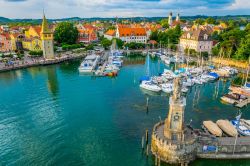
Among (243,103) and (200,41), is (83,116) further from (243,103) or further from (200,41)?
(200,41)

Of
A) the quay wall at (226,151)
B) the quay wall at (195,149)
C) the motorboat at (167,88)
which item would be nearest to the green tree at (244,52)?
the motorboat at (167,88)

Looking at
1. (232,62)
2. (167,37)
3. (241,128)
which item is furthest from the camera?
(167,37)

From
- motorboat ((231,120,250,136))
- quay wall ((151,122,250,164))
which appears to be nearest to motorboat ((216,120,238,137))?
motorboat ((231,120,250,136))

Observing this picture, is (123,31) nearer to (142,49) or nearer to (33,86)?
(142,49)

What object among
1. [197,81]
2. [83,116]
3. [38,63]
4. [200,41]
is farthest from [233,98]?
[38,63]

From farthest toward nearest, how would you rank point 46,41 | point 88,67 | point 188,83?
point 46,41 < point 88,67 < point 188,83

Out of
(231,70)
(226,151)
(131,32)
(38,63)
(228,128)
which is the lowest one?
(226,151)

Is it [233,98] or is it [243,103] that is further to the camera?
[233,98]
